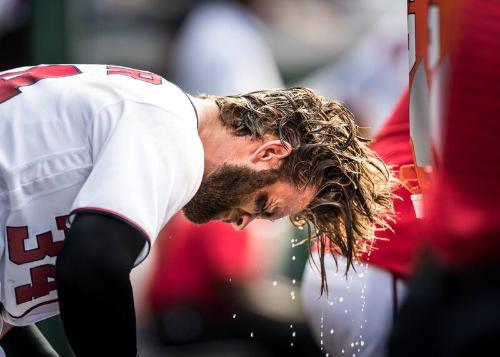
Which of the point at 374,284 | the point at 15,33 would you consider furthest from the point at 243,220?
the point at 15,33

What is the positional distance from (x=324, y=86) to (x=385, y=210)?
4.08 ft

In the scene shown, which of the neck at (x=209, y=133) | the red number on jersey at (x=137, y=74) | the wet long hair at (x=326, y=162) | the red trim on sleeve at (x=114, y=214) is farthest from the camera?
the wet long hair at (x=326, y=162)

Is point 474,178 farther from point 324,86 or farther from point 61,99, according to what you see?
point 324,86

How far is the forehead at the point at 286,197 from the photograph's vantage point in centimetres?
239

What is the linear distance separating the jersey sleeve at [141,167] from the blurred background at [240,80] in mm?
1806

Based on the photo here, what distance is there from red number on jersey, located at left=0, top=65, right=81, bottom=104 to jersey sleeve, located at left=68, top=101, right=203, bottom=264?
26cm

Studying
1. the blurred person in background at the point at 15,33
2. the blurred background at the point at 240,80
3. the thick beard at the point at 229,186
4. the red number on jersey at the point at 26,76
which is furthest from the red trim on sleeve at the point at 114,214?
the blurred person in background at the point at 15,33

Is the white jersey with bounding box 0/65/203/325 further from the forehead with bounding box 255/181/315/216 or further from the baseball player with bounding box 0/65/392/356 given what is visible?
the forehead with bounding box 255/181/315/216

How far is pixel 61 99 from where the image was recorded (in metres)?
2.01

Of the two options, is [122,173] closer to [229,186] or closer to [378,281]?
[229,186]

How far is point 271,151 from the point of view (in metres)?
2.33

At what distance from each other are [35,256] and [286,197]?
763mm

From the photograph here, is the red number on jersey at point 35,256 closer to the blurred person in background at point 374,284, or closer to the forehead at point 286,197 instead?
the forehead at point 286,197

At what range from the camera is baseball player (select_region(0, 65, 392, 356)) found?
1.74m
